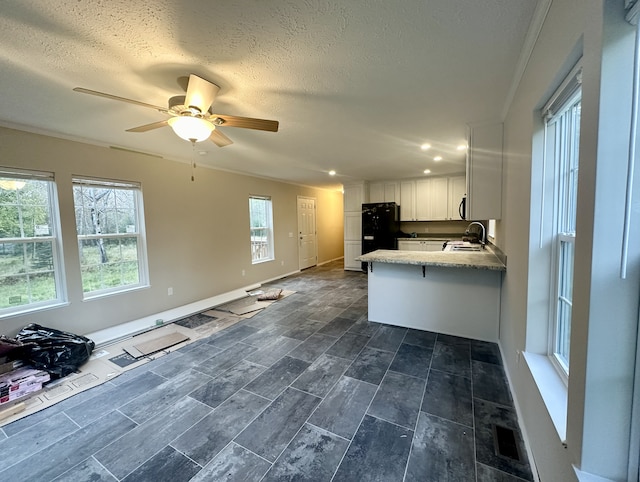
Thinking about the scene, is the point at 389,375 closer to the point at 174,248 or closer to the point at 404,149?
the point at 404,149

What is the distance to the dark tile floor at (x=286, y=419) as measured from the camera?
1.44 m

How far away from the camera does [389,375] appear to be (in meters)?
2.29

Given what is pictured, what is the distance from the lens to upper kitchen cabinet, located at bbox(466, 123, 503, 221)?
8.60 ft

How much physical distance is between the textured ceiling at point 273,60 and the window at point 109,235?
683mm

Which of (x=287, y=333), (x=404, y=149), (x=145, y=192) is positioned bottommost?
(x=287, y=333)

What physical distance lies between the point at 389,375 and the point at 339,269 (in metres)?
4.96

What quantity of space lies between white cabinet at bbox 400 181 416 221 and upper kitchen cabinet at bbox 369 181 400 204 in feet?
0.40

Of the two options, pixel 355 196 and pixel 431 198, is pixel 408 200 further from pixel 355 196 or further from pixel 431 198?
pixel 355 196

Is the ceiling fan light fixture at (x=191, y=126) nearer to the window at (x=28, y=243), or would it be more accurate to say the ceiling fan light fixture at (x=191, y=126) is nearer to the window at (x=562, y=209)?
the window at (x=28, y=243)

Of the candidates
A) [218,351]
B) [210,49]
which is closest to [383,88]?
[210,49]

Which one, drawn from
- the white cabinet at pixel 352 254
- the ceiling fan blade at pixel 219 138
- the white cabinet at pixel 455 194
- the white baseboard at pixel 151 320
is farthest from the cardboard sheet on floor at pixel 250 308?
the white cabinet at pixel 455 194

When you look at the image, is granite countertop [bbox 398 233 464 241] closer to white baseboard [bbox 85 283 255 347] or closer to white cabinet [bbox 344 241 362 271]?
white cabinet [bbox 344 241 362 271]

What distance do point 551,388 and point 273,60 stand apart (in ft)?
7.71

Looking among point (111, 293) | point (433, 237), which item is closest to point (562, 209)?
point (111, 293)
